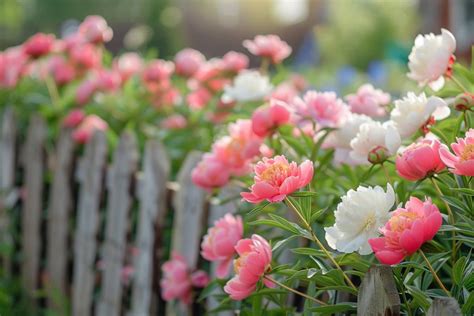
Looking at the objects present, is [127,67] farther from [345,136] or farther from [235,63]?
[345,136]

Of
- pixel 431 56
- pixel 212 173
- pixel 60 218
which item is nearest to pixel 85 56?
pixel 60 218

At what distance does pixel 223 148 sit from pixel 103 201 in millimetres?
1383

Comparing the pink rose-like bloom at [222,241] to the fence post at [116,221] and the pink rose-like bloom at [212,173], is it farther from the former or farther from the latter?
the fence post at [116,221]

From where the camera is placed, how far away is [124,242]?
115 inches

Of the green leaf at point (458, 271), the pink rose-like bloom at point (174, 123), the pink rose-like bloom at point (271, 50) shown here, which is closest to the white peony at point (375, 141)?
the green leaf at point (458, 271)

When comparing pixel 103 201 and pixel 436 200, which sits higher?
pixel 436 200

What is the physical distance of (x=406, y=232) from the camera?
116 centimetres

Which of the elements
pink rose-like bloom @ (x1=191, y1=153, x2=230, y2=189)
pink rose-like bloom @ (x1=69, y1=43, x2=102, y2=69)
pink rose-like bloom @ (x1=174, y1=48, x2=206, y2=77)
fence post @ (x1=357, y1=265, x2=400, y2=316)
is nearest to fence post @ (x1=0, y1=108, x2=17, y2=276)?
pink rose-like bloom @ (x1=69, y1=43, x2=102, y2=69)

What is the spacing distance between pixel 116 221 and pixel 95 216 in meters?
0.23

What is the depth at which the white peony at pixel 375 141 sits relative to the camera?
1.40 metres

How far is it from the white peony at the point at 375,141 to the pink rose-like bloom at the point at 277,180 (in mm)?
182

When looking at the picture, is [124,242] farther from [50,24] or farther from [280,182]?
[50,24]

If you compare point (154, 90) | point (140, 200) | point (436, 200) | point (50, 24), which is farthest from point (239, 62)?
point (50, 24)

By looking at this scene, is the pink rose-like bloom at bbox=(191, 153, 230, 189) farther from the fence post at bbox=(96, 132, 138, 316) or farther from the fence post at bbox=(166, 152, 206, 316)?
the fence post at bbox=(96, 132, 138, 316)
